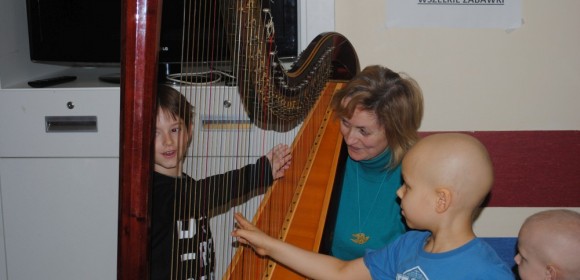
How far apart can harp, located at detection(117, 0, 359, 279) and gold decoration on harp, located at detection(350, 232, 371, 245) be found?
18 centimetres

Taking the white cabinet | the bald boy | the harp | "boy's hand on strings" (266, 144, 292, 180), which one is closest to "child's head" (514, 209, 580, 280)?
the bald boy

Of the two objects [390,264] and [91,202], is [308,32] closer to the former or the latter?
[91,202]

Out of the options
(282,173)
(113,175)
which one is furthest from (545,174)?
(113,175)

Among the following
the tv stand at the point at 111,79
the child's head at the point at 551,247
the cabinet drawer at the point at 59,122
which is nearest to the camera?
the child's head at the point at 551,247

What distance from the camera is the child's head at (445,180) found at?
3.79 ft

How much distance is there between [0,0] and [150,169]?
1.84m

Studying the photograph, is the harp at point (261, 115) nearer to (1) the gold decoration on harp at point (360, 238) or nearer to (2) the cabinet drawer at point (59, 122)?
(1) the gold decoration on harp at point (360, 238)

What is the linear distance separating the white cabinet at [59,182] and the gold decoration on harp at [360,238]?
0.92 metres

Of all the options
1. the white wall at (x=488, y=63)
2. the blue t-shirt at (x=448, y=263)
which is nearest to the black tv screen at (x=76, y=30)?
the white wall at (x=488, y=63)

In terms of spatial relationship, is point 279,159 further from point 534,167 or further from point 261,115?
point 534,167

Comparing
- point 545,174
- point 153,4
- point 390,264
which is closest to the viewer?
point 153,4

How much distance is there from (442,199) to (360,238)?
610mm

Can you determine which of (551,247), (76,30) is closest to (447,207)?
(551,247)

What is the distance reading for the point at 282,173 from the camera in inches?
67.2
